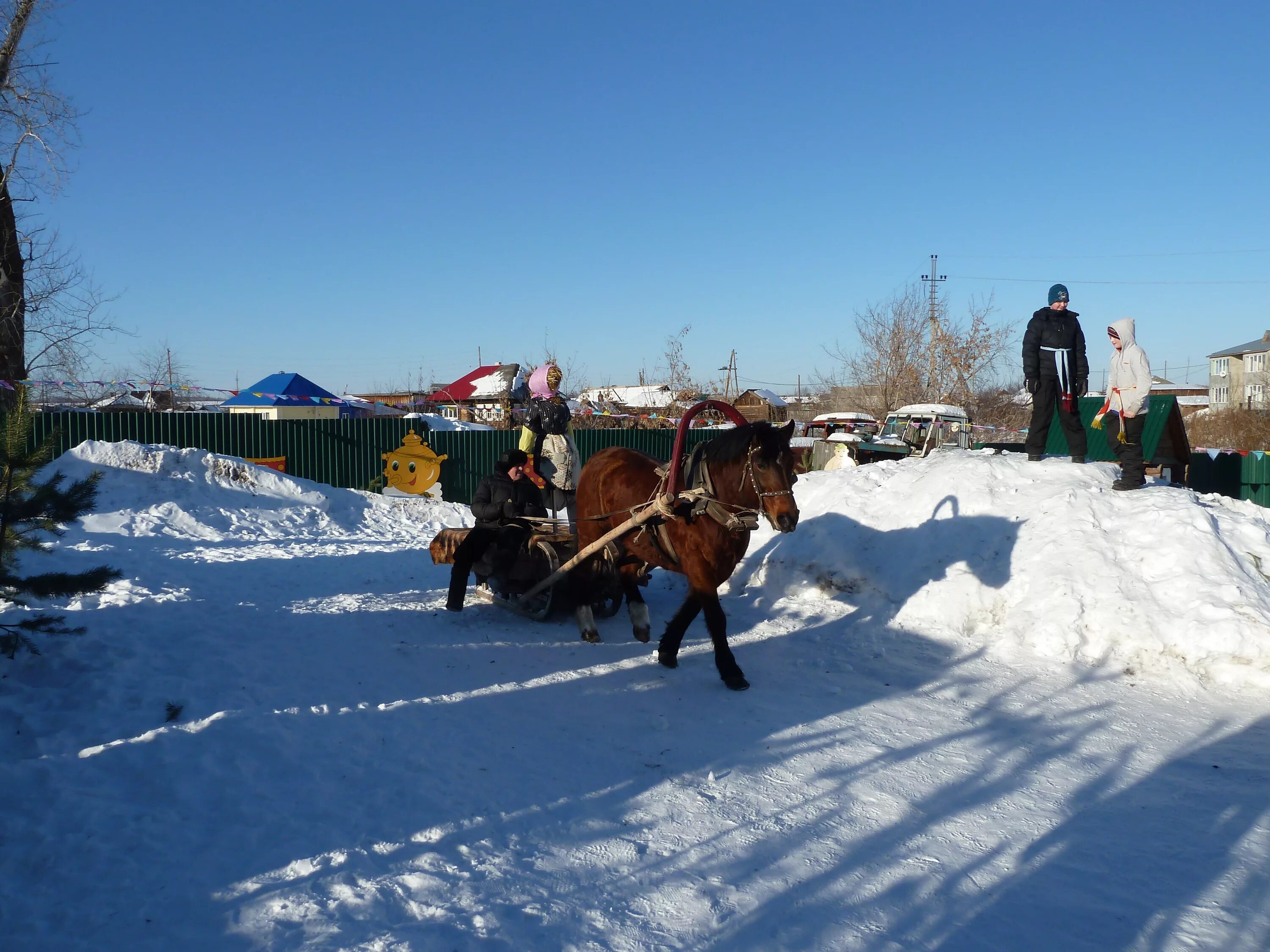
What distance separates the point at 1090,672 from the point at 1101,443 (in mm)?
10076

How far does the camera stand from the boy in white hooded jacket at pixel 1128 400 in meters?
8.20

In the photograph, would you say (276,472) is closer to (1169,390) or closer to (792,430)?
(792,430)

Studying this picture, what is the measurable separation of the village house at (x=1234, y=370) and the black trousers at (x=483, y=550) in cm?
6102

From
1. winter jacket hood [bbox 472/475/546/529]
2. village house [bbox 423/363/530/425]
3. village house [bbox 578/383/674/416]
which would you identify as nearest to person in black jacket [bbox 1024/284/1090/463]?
winter jacket hood [bbox 472/475/546/529]

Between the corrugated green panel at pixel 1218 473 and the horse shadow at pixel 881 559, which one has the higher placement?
the corrugated green panel at pixel 1218 473

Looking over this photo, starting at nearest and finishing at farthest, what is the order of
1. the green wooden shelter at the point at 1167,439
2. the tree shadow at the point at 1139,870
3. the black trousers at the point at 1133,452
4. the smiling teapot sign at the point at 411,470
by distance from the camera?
1. the tree shadow at the point at 1139,870
2. the black trousers at the point at 1133,452
3. the green wooden shelter at the point at 1167,439
4. the smiling teapot sign at the point at 411,470

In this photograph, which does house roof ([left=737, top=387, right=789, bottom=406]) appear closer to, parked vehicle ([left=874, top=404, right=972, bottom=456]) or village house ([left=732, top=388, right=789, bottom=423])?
village house ([left=732, top=388, right=789, bottom=423])

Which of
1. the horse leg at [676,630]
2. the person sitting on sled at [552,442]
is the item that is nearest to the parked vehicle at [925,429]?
the person sitting on sled at [552,442]

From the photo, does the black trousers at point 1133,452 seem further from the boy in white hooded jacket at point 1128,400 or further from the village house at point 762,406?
the village house at point 762,406

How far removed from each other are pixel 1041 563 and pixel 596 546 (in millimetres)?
4088

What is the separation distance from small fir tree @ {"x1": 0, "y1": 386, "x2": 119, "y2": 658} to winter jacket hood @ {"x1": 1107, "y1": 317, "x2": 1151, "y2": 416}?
8.93 meters

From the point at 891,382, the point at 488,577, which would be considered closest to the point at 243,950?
the point at 488,577

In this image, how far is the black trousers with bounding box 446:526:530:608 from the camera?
24.7ft

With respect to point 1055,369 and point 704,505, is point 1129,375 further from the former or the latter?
point 704,505
